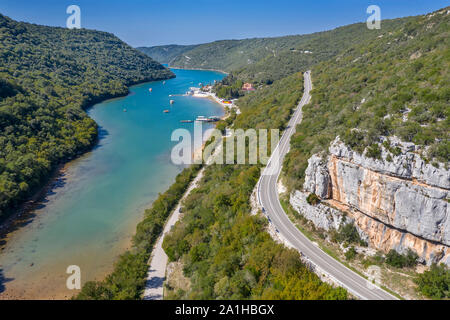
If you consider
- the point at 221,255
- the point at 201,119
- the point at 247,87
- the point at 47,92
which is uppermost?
the point at 247,87

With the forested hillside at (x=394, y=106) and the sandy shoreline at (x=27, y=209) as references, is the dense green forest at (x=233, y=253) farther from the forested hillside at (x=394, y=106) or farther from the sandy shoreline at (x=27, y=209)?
the sandy shoreline at (x=27, y=209)

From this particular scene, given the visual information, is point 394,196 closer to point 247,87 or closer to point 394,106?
point 394,106

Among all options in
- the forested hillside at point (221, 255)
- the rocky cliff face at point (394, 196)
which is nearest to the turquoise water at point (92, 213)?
the forested hillside at point (221, 255)

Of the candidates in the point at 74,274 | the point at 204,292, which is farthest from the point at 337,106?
the point at 74,274

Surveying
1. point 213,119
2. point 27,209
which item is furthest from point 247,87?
point 27,209
